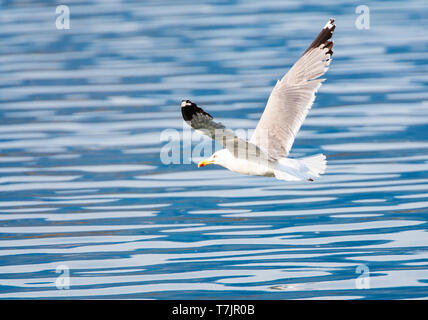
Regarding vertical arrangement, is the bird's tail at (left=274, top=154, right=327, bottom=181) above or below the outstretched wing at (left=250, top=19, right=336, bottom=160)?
below

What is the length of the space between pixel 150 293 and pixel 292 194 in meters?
3.92

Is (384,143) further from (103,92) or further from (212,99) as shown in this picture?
(103,92)

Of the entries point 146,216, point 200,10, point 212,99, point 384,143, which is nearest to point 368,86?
point 212,99

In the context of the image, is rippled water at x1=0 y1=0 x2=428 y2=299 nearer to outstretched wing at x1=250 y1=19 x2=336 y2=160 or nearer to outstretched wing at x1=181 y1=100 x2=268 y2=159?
outstretched wing at x1=250 y1=19 x2=336 y2=160

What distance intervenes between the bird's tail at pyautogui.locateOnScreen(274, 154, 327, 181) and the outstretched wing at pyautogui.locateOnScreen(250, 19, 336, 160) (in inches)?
15.1

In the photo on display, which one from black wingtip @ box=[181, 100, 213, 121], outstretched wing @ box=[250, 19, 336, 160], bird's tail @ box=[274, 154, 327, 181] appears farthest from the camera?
outstretched wing @ box=[250, 19, 336, 160]

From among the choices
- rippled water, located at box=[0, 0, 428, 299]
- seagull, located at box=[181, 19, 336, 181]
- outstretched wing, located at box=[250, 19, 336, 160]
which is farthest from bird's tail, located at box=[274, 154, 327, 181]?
rippled water, located at box=[0, 0, 428, 299]

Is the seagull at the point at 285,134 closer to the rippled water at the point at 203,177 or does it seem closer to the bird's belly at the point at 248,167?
the bird's belly at the point at 248,167

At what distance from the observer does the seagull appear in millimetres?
10836

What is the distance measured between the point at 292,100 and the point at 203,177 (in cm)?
311

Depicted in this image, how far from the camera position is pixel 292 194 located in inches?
532

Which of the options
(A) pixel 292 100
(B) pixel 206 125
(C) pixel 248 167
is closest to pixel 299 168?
(C) pixel 248 167

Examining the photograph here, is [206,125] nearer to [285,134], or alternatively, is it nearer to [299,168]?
[299,168]

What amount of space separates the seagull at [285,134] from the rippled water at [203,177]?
2.73ft
